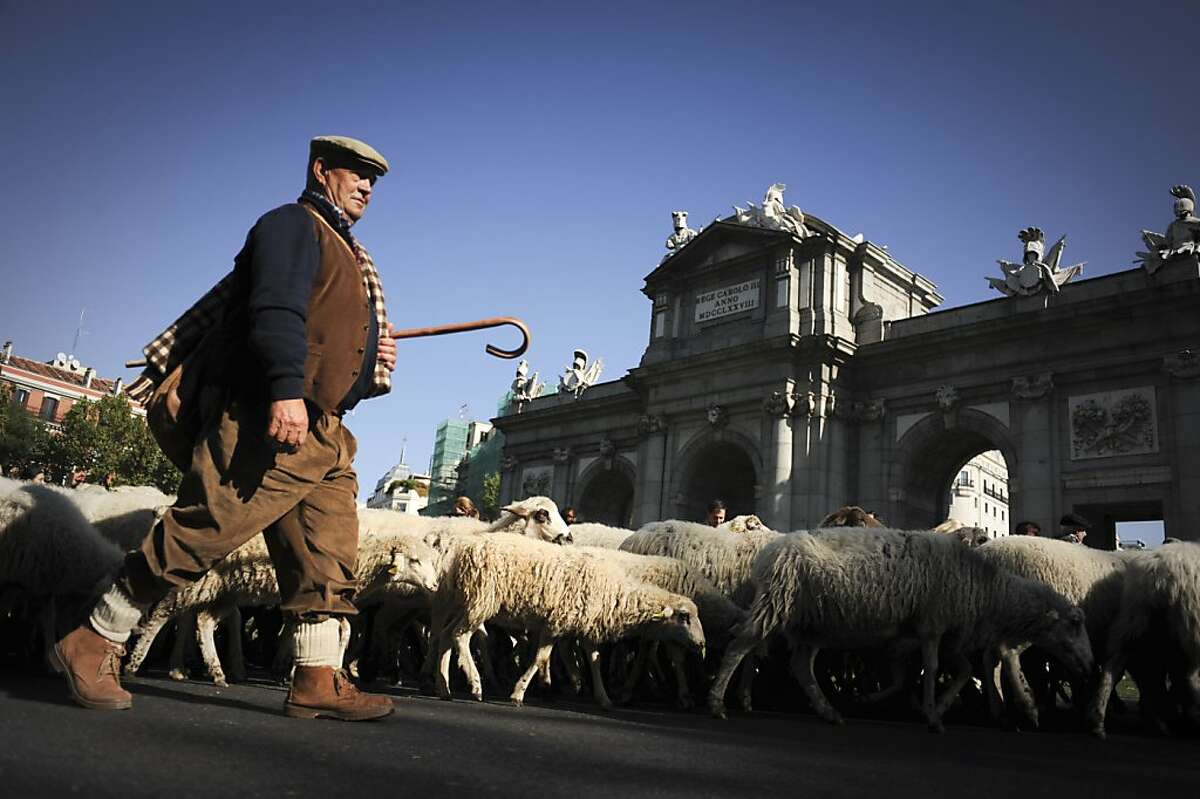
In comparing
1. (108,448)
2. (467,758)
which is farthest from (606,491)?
(467,758)

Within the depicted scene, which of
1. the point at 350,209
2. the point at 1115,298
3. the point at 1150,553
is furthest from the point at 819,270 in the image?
the point at 350,209

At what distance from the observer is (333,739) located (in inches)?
128

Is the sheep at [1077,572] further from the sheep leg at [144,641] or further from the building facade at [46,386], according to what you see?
the building facade at [46,386]

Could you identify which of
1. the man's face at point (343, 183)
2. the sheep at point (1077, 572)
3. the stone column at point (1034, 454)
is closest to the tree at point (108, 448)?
the stone column at point (1034, 454)

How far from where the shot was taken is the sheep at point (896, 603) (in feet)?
25.8

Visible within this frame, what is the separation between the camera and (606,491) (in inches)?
1309

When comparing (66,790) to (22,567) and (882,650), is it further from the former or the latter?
(882,650)

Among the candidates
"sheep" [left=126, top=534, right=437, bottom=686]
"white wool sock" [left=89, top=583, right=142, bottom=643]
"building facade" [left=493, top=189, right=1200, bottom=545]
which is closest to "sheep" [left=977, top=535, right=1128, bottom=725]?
"sheep" [left=126, top=534, right=437, bottom=686]

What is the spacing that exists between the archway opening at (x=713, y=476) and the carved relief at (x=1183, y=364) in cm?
1109

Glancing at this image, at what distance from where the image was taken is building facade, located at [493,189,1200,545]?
1966cm

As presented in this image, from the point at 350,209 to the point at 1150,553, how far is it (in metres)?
8.47

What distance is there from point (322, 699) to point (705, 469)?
79.3 feet

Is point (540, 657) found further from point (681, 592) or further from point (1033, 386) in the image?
point (1033, 386)

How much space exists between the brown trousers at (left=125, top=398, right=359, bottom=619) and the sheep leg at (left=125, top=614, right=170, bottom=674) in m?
2.93
